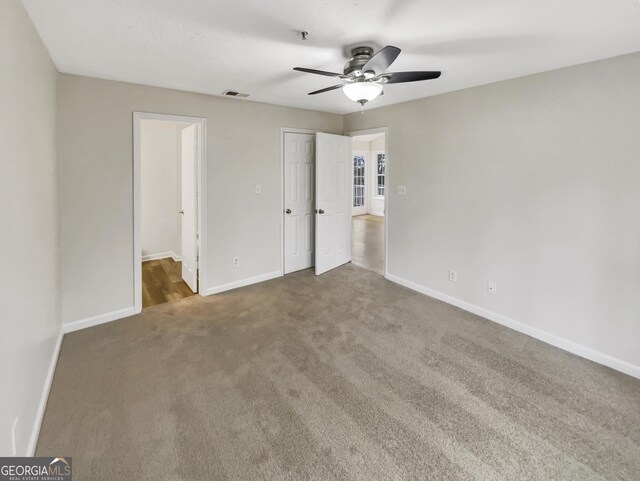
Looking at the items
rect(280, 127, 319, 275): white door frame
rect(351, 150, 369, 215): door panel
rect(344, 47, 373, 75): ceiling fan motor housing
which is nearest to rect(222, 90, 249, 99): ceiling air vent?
rect(280, 127, 319, 275): white door frame

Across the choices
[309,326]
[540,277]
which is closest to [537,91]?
[540,277]

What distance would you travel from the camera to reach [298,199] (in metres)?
4.80

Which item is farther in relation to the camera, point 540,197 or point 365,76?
point 540,197

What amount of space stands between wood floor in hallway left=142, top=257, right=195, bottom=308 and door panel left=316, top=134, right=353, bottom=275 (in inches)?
73.3

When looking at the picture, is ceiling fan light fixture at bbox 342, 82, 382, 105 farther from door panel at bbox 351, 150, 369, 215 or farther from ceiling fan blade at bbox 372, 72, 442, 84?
door panel at bbox 351, 150, 369, 215

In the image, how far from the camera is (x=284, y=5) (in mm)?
1765

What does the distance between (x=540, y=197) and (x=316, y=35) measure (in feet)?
7.59

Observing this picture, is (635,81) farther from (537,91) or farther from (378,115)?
(378,115)

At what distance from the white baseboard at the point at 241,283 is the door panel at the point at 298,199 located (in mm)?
238

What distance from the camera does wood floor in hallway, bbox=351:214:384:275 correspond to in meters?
5.36

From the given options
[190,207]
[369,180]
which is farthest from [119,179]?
[369,180]

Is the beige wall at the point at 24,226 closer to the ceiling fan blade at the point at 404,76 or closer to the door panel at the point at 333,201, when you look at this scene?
the ceiling fan blade at the point at 404,76

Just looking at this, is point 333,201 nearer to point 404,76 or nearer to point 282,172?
point 282,172

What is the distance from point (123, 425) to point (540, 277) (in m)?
3.39
